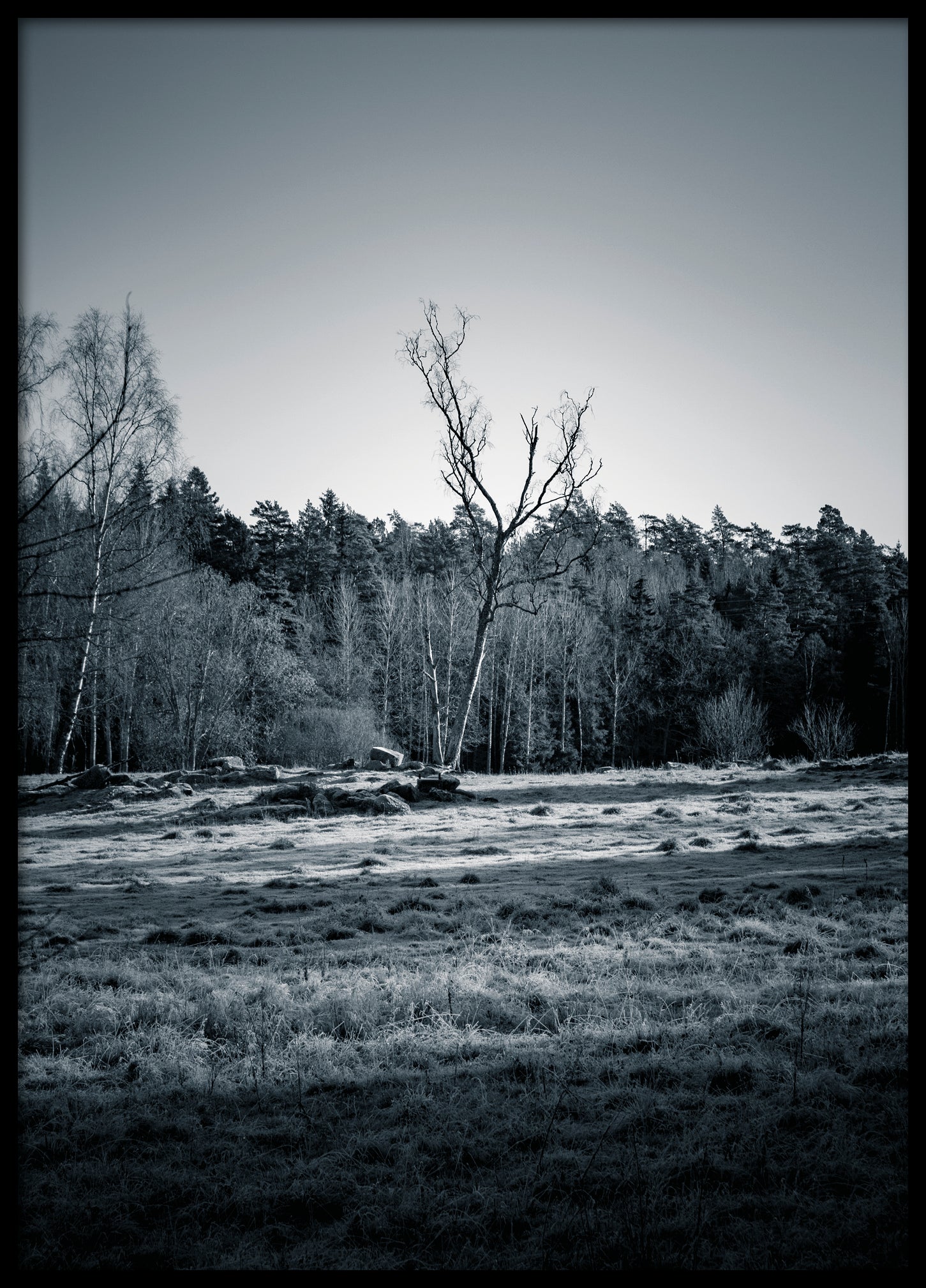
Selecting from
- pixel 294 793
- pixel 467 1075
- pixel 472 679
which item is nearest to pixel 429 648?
pixel 472 679

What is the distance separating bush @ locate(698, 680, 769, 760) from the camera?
3141 centimetres

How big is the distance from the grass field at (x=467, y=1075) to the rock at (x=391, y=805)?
559cm

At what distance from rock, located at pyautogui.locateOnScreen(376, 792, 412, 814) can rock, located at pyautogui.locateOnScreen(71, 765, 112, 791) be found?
22.4 feet

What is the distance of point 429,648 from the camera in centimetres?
2411

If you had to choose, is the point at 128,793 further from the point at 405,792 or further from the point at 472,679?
the point at 472,679

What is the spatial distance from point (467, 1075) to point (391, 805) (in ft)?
35.2

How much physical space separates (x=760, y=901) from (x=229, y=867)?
7.00m

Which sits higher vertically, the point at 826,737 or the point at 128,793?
the point at 128,793

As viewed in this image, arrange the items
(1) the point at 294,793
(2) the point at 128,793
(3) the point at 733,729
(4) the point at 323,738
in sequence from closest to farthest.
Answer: (1) the point at 294,793
(2) the point at 128,793
(4) the point at 323,738
(3) the point at 733,729

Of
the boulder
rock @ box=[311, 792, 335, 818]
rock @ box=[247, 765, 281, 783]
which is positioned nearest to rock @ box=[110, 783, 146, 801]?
rock @ box=[247, 765, 281, 783]

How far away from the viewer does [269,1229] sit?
8.64 ft
